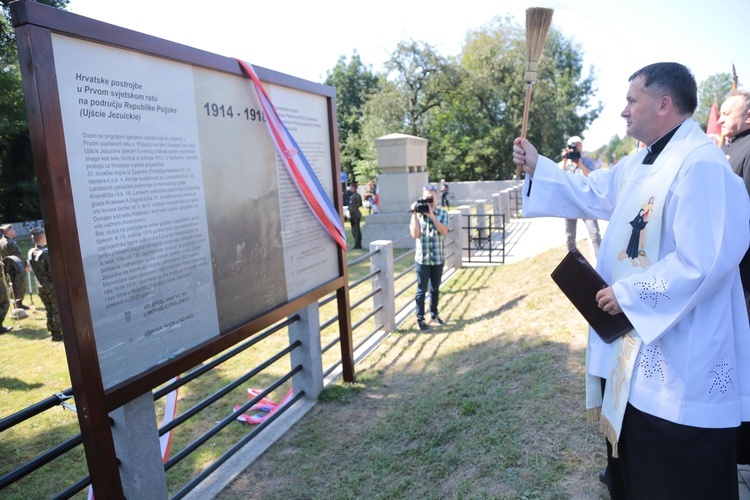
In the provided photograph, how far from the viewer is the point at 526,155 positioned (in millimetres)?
2604

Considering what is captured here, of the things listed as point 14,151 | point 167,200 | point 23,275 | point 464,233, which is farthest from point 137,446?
point 14,151

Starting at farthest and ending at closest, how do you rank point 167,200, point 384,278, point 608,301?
1. point 384,278
2. point 167,200
3. point 608,301

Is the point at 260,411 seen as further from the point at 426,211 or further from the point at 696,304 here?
the point at 696,304

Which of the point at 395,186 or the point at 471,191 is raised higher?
the point at 395,186

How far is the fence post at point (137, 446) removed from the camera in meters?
2.55

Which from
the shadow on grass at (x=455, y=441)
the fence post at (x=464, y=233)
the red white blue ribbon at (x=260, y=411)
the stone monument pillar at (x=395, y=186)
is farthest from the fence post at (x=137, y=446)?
the stone monument pillar at (x=395, y=186)

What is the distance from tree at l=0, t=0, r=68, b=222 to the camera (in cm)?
1880

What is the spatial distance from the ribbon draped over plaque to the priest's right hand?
1.64 meters

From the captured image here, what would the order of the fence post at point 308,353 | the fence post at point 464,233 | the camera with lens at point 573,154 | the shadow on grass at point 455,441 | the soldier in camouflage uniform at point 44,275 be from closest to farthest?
the shadow on grass at point 455,441
the fence post at point 308,353
the camera with lens at point 573,154
the soldier in camouflage uniform at point 44,275
the fence post at point 464,233

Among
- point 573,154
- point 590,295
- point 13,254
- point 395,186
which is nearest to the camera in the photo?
point 590,295

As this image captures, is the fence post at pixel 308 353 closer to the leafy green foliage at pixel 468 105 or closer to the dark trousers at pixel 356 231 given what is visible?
the dark trousers at pixel 356 231

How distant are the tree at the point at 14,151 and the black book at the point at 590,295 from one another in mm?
21229

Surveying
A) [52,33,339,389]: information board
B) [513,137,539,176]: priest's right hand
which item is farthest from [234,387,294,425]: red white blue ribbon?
[513,137,539,176]: priest's right hand

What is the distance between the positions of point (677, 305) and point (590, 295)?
15.3 inches
